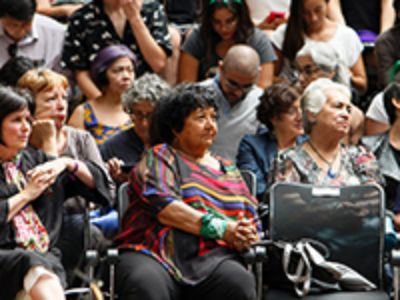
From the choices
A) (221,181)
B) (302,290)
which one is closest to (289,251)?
(302,290)

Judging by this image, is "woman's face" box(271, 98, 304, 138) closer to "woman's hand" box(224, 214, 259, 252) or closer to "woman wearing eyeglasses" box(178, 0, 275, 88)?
"woman wearing eyeglasses" box(178, 0, 275, 88)

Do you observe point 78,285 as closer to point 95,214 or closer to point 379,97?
point 95,214

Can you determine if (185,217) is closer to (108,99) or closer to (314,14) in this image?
(108,99)

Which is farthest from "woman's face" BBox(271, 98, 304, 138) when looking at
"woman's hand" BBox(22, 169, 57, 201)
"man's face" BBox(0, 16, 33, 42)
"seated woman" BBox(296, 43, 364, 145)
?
"man's face" BBox(0, 16, 33, 42)

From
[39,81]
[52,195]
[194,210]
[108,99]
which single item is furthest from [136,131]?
[194,210]

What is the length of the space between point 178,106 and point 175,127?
0.10 metres

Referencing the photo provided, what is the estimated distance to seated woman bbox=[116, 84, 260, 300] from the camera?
4.42 m

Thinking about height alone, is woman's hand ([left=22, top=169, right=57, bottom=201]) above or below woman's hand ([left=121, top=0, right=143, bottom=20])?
below

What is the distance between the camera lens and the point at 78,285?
4.82 m

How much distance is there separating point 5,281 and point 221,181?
42.9 inches

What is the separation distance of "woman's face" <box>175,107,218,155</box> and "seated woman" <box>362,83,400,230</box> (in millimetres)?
1014

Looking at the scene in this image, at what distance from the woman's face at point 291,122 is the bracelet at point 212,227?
44.3 inches

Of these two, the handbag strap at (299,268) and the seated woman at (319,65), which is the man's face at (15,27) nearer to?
the seated woman at (319,65)

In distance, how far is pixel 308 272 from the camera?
4.42 meters
